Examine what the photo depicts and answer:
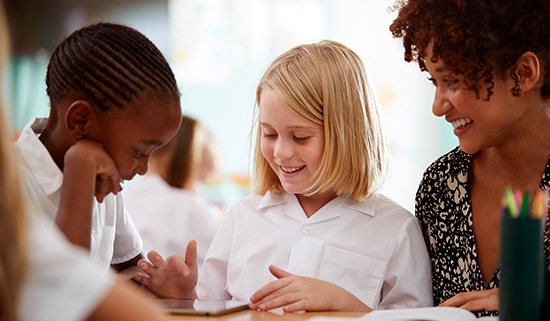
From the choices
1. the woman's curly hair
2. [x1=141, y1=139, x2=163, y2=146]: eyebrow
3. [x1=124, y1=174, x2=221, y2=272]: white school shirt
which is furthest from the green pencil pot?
[x1=124, y1=174, x2=221, y2=272]: white school shirt

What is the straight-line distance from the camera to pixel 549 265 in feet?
3.34

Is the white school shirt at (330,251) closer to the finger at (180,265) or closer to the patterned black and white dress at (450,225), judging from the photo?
the patterned black and white dress at (450,225)

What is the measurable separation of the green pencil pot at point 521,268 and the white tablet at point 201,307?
0.44 metres

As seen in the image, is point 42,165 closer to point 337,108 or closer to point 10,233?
point 10,233

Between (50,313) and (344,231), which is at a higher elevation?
(50,313)

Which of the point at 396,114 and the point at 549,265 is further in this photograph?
the point at 396,114

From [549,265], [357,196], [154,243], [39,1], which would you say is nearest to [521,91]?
[549,265]

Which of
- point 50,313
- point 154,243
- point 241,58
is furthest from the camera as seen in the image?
point 241,58

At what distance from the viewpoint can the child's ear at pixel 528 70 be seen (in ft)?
3.45

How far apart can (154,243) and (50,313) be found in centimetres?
220

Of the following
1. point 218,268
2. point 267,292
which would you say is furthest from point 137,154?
point 218,268

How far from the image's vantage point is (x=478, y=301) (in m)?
0.96

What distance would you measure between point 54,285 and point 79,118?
1.93ft

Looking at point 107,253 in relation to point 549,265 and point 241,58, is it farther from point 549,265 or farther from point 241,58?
point 241,58
